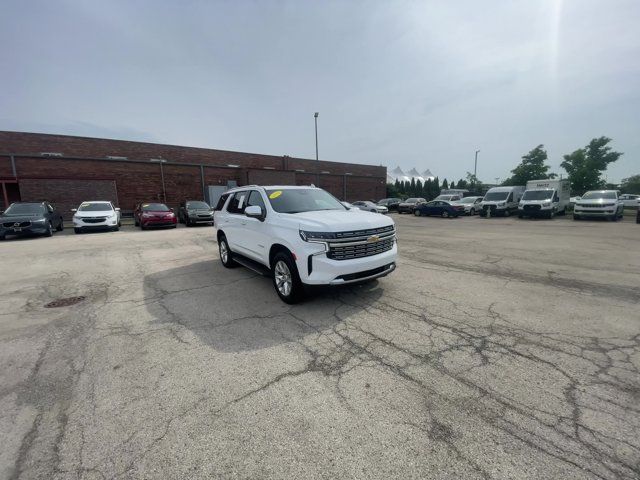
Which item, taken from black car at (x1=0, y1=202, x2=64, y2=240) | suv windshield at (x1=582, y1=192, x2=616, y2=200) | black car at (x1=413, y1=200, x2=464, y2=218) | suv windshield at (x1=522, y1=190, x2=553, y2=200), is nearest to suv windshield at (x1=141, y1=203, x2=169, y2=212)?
black car at (x1=0, y1=202, x2=64, y2=240)

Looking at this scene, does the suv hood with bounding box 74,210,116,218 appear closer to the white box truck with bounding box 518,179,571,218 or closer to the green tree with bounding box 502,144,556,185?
the white box truck with bounding box 518,179,571,218

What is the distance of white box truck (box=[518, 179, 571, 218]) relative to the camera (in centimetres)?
2057

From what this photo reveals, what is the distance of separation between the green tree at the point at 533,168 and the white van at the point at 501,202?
20.9 metres

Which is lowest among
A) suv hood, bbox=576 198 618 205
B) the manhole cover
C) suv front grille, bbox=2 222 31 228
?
the manhole cover

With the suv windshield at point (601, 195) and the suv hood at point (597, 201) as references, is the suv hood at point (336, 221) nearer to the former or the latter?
the suv hood at point (597, 201)

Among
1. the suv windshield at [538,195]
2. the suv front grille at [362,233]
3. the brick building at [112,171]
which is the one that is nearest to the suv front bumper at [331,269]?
the suv front grille at [362,233]

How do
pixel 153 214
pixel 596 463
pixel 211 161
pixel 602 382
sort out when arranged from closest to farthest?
pixel 596 463 → pixel 602 382 → pixel 153 214 → pixel 211 161

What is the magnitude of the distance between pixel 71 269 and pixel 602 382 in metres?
10.3

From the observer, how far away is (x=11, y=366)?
10.8 ft

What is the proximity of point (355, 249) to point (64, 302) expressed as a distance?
5.30m

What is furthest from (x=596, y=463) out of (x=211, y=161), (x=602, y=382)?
(x=211, y=161)

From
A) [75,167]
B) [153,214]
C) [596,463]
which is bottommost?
[596,463]

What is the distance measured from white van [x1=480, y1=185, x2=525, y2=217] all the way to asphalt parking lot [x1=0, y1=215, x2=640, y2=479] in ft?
64.4

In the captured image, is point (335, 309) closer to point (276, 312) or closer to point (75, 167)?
point (276, 312)
